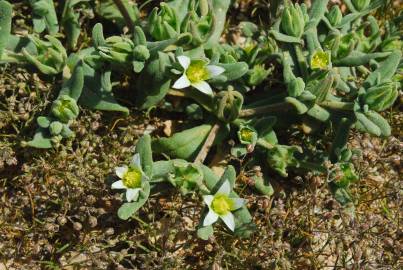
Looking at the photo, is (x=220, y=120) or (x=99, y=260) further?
(x=220, y=120)

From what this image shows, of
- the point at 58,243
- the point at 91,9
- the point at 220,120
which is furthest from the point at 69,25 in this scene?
the point at 58,243

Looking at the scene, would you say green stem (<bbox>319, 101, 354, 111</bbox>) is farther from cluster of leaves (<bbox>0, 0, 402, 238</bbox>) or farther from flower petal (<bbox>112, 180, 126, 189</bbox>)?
flower petal (<bbox>112, 180, 126, 189</bbox>)

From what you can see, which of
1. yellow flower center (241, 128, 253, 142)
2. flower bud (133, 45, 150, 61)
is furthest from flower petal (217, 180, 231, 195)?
flower bud (133, 45, 150, 61)

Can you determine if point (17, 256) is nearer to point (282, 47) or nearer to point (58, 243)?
point (58, 243)

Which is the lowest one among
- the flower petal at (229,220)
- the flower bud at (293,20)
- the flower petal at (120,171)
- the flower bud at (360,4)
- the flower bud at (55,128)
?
the flower petal at (229,220)

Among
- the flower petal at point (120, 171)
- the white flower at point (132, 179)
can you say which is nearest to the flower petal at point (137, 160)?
the white flower at point (132, 179)

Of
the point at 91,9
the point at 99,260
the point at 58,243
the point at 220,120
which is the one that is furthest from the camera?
the point at 91,9

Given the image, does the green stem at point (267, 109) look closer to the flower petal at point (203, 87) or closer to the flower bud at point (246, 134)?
the flower bud at point (246, 134)

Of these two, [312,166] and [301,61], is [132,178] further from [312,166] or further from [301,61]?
[301,61]
